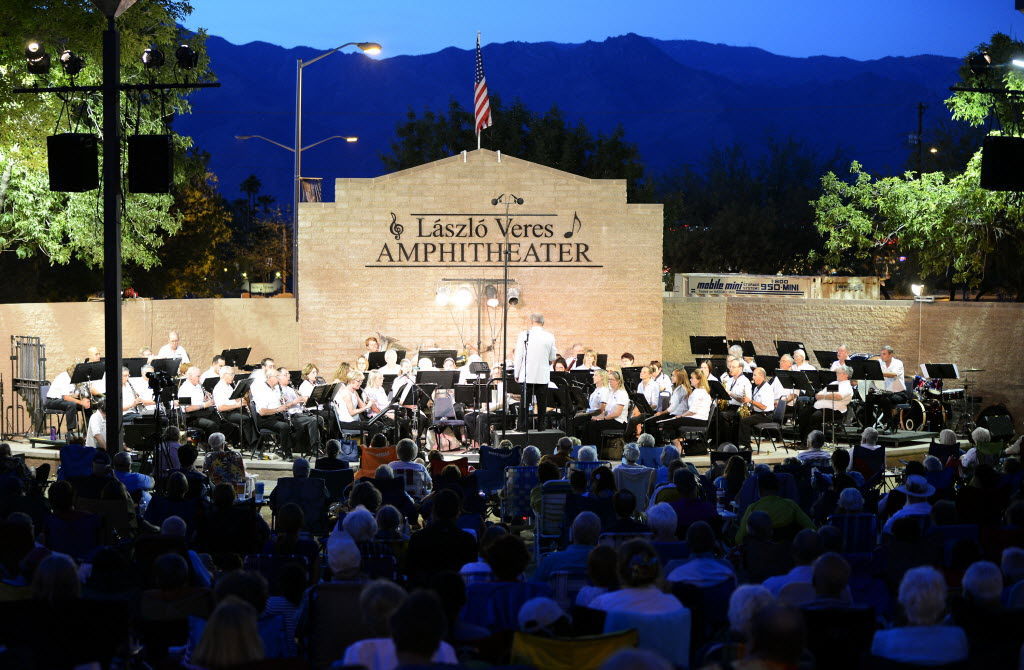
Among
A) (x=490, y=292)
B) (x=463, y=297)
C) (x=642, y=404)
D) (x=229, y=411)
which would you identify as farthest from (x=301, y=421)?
(x=490, y=292)

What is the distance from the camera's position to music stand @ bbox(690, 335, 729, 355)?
79.2 feet

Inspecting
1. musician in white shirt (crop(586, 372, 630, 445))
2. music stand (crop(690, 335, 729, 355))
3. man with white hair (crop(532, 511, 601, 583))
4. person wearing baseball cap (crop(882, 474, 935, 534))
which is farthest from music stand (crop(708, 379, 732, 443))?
man with white hair (crop(532, 511, 601, 583))

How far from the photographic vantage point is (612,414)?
18.1 meters

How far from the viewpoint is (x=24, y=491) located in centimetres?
1070

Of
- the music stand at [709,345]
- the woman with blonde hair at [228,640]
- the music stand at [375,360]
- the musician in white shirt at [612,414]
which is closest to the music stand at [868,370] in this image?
the musician in white shirt at [612,414]

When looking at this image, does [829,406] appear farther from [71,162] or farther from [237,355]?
[71,162]

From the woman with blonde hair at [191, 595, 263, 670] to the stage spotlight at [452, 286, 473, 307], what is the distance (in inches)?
827

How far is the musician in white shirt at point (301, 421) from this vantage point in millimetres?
17859

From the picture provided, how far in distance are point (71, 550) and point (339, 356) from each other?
56.4ft

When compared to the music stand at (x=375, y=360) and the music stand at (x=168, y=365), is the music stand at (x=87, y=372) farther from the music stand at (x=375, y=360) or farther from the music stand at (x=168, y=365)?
the music stand at (x=375, y=360)

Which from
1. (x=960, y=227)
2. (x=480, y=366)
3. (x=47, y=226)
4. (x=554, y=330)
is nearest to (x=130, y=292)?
(x=47, y=226)

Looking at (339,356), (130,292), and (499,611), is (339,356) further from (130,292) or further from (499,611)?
(499,611)

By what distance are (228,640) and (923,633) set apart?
3.15 m

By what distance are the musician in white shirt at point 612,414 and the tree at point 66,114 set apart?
8175 millimetres
